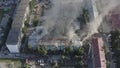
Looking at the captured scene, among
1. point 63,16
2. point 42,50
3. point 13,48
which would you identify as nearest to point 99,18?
point 63,16

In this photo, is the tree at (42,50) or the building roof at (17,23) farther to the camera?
the building roof at (17,23)

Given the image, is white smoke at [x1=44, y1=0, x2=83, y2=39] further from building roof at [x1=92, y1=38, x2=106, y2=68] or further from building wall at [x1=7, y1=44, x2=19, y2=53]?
building wall at [x1=7, y1=44, x2=19, y2=53]

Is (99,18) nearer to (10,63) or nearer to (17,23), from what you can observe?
(17,23)

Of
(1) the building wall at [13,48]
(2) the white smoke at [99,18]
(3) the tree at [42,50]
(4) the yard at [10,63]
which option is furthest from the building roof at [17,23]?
(2) the white smoke at [99,18]

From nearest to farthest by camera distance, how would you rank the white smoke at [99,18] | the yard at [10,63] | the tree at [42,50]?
the tree at [42,50]
the yard at [10,63]
the white smoke at [99,18]

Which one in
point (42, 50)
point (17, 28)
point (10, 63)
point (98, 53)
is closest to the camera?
point (98, 53)

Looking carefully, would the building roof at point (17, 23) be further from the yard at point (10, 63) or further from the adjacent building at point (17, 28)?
the yard at point (10, 63)

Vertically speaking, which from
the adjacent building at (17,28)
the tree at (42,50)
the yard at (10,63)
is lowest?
the yard at (10,63)

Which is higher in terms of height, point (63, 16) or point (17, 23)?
point (63, 16)

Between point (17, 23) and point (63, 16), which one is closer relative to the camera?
point (17, 23)

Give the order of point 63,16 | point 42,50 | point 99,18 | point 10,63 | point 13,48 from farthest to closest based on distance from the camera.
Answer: point 63,16
point 99,18
point 13,48
point 10,63
point 42,50
